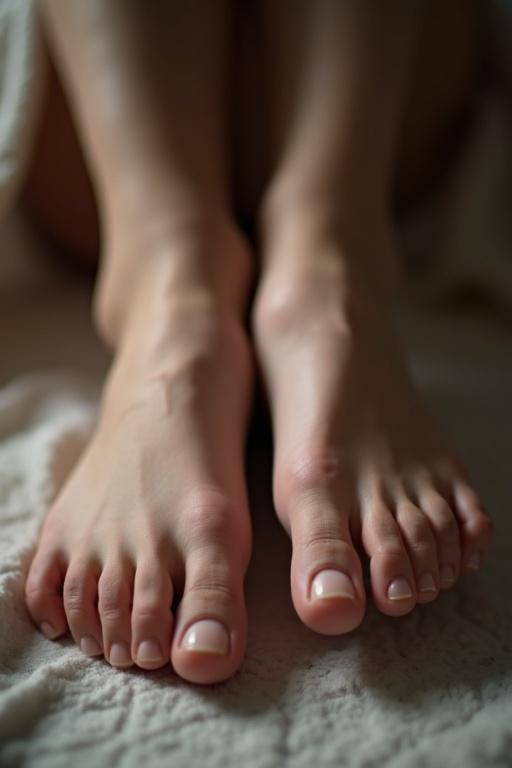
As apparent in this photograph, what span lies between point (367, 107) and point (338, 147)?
0.15 feet

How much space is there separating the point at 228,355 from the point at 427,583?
0.22 m

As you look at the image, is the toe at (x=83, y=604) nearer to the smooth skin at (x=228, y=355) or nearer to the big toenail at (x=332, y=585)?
the smooth skin at (x=228, y=355)

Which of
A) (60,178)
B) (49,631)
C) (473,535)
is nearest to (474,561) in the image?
(473,535)

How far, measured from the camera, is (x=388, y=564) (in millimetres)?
416

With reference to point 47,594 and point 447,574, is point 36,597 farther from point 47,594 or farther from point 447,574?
point 447,574

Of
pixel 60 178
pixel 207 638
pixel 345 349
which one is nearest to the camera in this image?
pixel 207 638

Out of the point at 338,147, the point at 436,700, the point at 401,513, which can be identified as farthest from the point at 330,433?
the point at 338,147

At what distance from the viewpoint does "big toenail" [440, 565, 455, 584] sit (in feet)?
1.43

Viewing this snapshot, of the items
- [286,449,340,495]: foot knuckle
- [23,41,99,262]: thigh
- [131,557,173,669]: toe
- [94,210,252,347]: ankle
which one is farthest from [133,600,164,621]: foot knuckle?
[23,41,99,262]: thigh

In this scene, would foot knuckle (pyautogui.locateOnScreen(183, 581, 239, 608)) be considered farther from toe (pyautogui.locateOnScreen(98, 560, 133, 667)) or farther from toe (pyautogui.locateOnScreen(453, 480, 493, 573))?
toe (pyautogui.locateOnScreen(453, 480, 493, 573))

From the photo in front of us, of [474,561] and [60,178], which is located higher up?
[60,178]

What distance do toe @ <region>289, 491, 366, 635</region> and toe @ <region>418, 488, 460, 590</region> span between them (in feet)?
0.18

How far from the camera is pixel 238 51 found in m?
0.74

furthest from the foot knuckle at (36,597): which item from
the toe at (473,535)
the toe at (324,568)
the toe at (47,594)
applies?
the toe at (473,535)
